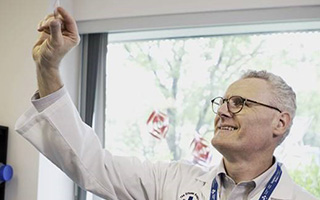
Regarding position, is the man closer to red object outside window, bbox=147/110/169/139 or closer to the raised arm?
the raised arm

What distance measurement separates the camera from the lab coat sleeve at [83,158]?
1126 millimetres

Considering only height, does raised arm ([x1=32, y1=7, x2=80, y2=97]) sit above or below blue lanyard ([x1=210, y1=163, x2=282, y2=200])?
above

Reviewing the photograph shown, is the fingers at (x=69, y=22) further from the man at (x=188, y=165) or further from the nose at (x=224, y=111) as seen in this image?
the nose at (x=224, y=111)

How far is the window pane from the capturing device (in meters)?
2.29

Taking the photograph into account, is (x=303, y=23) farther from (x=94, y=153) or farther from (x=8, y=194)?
(x=8, y=194)

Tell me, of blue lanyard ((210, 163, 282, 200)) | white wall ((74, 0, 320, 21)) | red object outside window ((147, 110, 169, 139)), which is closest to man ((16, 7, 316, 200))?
blue lanyard ((210, 163, 282, 200))

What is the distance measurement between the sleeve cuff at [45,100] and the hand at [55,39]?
0.30 feet

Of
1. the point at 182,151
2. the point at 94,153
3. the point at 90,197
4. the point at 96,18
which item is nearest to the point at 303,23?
the point at 182,151

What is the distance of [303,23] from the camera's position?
219cm

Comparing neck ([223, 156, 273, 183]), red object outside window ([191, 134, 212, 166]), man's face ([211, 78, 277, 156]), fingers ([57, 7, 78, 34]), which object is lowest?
red object outside window ([191, 134, 212, 166])

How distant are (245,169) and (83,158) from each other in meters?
0.58

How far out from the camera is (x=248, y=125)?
4.25ft

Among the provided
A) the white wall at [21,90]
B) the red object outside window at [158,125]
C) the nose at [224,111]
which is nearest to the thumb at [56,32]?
the nose at [224,111]

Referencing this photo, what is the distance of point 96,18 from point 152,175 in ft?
4.43
